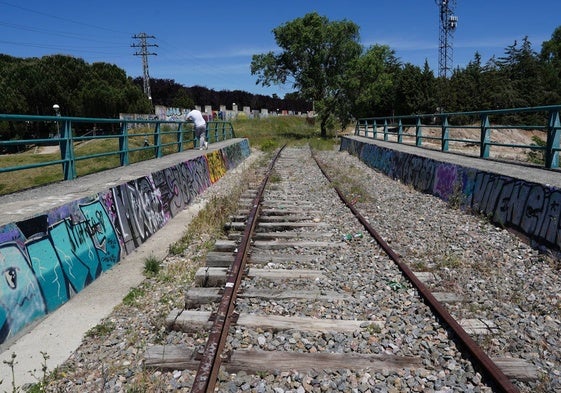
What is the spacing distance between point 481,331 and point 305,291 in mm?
1772

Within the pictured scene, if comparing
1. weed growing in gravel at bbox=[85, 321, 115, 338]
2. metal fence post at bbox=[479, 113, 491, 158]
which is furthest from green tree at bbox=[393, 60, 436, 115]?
weed growing in gravel at bbox=[85, 321, 115, 338]

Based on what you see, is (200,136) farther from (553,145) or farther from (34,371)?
(34,371)

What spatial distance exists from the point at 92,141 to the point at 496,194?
31.8 metres

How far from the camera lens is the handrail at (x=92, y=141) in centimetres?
715

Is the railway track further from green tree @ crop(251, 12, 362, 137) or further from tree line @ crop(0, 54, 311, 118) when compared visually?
tree line @ crop(0, 54, 311, 118)

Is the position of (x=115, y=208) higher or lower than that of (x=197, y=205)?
higher

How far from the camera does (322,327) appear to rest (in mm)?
4168

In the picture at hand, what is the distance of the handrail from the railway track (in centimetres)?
321

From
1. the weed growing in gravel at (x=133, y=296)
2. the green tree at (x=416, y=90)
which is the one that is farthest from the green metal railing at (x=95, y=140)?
the green tree at (x=416, y=90)

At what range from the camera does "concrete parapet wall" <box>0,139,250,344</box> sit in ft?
14.0

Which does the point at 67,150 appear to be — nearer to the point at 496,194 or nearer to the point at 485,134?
the point at 496,194

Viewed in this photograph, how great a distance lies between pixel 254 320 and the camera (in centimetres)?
425

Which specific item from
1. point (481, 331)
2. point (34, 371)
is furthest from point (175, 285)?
point (481, 331)

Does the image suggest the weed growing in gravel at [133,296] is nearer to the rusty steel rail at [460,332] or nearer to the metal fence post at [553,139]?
the rusty steel rail at [460,332]
